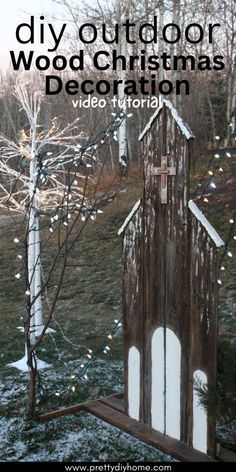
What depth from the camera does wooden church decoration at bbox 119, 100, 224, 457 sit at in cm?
335

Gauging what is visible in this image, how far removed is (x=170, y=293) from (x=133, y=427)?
1.11m

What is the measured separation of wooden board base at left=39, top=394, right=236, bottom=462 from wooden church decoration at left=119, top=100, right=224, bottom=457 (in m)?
0.05

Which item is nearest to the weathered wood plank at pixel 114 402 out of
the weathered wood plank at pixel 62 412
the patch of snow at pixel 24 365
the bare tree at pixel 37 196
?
the weathered wood plank at pixel 62 412

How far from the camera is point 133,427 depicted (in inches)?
152

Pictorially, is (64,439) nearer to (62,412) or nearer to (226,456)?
(62,412)

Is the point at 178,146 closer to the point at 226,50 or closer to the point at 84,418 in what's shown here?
the point at 84,418

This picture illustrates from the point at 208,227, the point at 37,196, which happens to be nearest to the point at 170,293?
the point at 208,227

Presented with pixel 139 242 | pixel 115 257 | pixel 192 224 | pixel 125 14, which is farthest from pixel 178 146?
pixel 125 14

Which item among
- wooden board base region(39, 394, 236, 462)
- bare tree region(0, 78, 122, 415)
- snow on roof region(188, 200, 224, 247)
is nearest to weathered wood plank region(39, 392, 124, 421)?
wooden board base region(39, 394, 236, 462)

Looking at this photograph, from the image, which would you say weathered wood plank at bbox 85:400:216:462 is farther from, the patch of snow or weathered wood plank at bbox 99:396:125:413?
the patch of snow

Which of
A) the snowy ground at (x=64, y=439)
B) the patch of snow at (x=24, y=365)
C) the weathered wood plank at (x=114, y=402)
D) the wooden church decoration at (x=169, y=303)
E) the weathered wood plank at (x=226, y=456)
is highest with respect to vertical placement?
the wooden church decoration at (x=169, y=303)

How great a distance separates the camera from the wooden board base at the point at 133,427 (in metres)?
3.41

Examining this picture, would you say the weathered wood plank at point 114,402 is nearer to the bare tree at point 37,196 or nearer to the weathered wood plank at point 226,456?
the bare tree at point 37,196

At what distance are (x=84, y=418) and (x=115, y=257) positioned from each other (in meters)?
6.08
